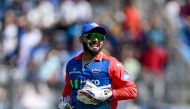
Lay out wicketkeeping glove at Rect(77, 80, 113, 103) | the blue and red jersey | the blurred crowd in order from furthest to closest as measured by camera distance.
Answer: the blurred crowd → the blue and red jersey → wicketkeeping glove at Rect(77, 80, 113, 103)

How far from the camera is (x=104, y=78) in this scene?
934cm

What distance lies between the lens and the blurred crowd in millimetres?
15766

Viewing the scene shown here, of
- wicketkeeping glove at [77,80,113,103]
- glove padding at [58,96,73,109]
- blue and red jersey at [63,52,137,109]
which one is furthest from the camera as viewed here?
glove padding at [58,96,73,109]

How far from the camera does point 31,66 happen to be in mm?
16391

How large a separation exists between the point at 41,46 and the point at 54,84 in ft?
5.42

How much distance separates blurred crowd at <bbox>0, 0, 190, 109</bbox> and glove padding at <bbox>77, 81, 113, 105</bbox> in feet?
19.9

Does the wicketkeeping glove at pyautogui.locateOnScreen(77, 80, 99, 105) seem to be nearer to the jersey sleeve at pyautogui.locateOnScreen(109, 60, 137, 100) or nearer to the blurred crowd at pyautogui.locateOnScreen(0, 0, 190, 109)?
the jersey sleeve at pyautogui.locateOnScreen(109, 60, 137, 100)

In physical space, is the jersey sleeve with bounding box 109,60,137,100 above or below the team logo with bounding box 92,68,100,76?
below

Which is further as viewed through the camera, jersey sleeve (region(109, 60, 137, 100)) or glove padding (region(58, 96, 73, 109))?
glove padding (region(58, 96, 73, 109))

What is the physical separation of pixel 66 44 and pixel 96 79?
819cm

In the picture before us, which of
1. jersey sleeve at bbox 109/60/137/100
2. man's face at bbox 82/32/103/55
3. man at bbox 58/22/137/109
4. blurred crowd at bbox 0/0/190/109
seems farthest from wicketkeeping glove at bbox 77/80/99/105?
blurred crowd at bbox 0/0/190/109

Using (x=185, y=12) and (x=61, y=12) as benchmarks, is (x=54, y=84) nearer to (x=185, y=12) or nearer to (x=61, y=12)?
(x=61, y=12)

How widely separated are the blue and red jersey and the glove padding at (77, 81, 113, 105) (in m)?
0.06

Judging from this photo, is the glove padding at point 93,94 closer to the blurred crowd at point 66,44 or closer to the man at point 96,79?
the man at point 96,79
